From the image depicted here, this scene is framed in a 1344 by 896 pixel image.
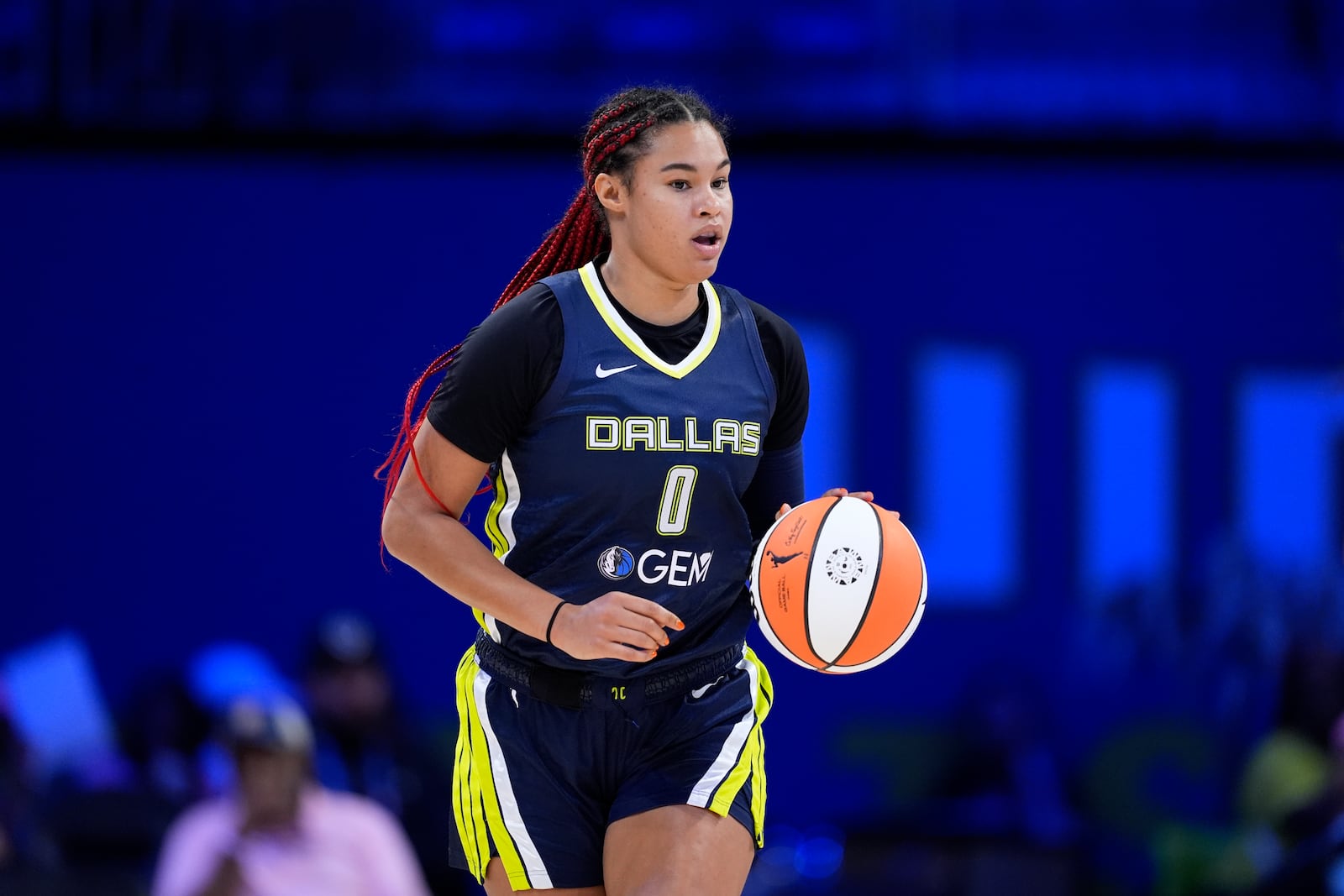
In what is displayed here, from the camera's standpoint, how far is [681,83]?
7.13m

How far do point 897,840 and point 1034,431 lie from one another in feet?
6.39

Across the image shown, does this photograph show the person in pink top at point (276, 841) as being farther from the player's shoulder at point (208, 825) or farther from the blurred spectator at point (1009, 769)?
the blurred spectator at point (1009, 769)

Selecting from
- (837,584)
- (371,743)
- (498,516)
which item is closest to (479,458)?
(498,516)

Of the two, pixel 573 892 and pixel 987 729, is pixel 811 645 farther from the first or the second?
pixel 987 729

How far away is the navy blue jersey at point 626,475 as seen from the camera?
104 inches

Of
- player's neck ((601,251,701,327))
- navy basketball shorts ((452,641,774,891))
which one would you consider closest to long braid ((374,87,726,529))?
player's neck ((601,251,701,327))

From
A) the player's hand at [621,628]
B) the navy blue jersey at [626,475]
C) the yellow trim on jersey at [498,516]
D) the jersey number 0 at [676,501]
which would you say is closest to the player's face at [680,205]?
the navy blue jersey at [626,475]

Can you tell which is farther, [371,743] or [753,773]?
[371,743]

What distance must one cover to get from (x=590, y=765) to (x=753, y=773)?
0.28m

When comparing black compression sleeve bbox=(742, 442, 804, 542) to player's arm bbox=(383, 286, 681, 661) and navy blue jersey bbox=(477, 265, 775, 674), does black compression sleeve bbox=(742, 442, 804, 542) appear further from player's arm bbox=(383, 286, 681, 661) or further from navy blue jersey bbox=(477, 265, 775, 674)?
player's arm bbox=(383, 286, 681, 661)

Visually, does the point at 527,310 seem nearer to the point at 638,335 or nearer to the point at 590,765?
the point at 638,335

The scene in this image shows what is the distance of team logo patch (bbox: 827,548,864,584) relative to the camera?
275 cm

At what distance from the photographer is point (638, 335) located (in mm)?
2711

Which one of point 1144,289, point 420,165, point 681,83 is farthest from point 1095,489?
point 420,165
